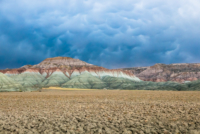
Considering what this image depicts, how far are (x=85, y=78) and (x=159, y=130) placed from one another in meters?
95.7

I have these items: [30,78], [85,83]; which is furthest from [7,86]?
[30,78]

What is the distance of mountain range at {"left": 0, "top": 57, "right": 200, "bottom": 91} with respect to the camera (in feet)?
239

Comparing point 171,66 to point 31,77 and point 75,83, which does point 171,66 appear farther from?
point 31,77

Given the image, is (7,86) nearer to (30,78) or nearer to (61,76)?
(30,78)

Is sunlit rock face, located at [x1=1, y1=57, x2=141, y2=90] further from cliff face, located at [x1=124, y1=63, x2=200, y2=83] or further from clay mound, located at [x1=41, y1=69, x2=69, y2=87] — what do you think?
cliff face, located at [x1=124, y1=63, x2=200, y2=83]

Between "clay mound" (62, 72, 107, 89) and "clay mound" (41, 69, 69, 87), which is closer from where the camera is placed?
"clay mound" (62, 72, 107, 89)

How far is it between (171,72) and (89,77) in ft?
304

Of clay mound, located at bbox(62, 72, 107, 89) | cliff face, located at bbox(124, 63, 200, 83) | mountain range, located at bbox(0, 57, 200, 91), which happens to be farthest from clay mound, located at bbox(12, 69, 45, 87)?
cliff face, located at bbox(124, 63, 200, 83)

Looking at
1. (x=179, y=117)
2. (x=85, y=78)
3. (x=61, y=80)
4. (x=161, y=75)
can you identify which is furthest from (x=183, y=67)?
(x=179, y=117)

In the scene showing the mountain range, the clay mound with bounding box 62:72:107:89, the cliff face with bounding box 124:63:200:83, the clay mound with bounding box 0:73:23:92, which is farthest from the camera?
the cliff face with bounding box 124:63:200:83

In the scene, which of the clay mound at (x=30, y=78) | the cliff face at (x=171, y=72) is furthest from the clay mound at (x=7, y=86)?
the cliff face at (x=171, y=72)

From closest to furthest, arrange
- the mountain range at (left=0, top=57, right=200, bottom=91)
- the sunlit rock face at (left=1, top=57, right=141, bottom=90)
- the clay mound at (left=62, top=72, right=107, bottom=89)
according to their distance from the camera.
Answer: the mountain range at (left=0, top=57, right=200, bottom=91), the clay mound at (left=62, top=72, right=107, bottom=89), the sunlit rock face at (left=1, top=57, right=141, bottom=90)

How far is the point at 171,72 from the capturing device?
16062cm

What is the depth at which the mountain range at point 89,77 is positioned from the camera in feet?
239
